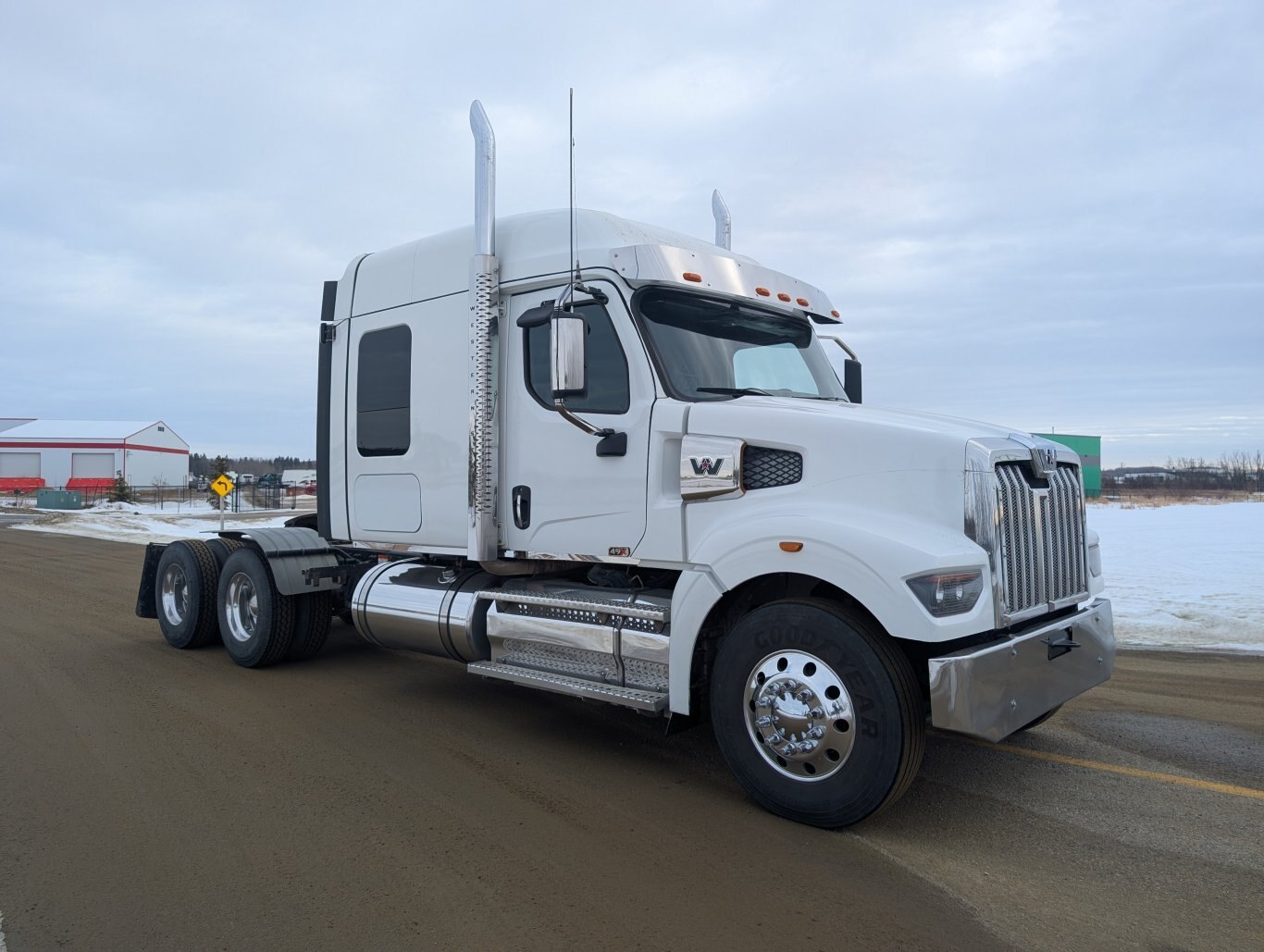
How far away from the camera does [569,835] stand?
13.2ft

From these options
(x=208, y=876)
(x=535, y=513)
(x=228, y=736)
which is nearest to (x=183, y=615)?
(x=228, y=736)

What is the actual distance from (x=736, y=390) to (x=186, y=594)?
6.20 m

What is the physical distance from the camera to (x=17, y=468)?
7262 centimetres

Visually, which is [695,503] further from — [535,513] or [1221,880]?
[1221,880]

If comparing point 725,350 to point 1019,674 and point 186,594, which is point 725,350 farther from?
point 186,594

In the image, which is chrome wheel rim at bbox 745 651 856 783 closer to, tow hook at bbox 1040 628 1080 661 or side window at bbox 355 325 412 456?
tow hook at bbox 1040 628 1080 661

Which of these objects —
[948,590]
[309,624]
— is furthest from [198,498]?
[948,590]

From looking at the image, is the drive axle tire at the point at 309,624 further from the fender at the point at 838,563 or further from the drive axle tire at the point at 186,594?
the fender at the point at 838,563

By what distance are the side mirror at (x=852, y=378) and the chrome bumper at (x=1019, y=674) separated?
2.19m

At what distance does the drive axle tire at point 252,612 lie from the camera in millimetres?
7535

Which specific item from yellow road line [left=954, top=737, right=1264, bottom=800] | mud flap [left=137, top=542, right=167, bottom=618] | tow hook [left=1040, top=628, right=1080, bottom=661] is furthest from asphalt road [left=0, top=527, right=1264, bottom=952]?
mud flap [left=137, top=542, right=167, bottom=618]

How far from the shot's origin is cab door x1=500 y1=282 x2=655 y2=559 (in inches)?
197

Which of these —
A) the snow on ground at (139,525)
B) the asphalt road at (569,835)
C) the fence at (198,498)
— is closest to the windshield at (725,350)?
the asphalt road at (569,835)

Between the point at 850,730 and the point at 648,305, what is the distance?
2.57 metres
